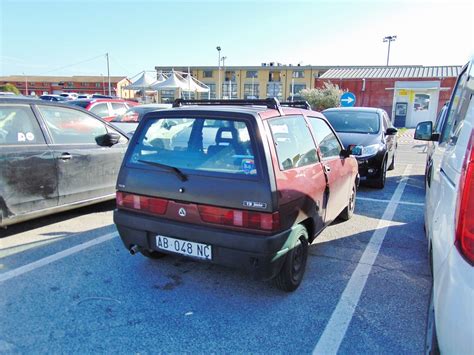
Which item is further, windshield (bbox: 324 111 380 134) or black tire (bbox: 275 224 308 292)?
windshield (bbox: 324 111 380 134)

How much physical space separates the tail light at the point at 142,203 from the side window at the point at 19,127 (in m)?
1.80

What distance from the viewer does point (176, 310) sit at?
9.36ft

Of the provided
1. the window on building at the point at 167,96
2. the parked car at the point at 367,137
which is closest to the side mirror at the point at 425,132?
the parked car at the point at 367,137

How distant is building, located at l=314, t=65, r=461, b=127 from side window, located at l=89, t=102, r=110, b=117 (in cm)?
2191

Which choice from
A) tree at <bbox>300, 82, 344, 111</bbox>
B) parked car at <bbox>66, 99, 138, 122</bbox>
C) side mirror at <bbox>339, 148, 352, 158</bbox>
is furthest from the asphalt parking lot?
tree at <bbox>300, 82, 344, 111</bbox>

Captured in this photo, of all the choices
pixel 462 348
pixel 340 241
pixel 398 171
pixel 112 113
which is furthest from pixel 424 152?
pixel 462 348

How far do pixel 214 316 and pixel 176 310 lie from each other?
32 centimetres

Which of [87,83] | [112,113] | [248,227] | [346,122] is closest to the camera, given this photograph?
[248,227]

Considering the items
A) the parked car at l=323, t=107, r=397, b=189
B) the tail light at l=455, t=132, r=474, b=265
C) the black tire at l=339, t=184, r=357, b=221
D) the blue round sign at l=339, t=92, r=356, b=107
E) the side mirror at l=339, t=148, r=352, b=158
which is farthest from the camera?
the blue round sign at l=339, t=92, r=356, b=107

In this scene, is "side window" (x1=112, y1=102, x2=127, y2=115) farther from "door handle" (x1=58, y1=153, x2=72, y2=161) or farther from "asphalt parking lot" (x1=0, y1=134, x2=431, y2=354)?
"asphalt parking lot" (x1=0, y1=134, x2=431, y2=354)

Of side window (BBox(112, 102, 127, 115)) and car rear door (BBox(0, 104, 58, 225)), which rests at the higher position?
side window (BBox(112, 102, 127, 115))

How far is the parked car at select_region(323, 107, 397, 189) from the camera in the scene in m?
6.97

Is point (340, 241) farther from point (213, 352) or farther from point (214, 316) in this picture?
point (213, 352)

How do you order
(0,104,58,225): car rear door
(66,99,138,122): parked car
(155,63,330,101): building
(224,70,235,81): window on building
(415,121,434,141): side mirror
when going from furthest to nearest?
(224,70,235,81): window on building < (155,63,330,101): building < (66,99,138,122): parked car < (415,121,434,141): side mirror < (0,104,58,225): car rear door
